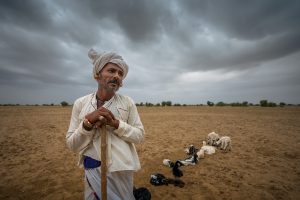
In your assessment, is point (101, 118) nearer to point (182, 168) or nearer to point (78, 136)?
point (78, 136)

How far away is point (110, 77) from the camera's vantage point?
180 centimetres

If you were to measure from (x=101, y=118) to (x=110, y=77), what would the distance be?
0.46 m

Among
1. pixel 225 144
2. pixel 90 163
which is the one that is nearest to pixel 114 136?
pixel 90 163

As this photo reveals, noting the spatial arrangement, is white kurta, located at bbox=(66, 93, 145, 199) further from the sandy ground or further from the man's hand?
the sandy ground

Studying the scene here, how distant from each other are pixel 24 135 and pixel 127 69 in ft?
31.4

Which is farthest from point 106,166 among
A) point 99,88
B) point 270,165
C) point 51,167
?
point 270,165

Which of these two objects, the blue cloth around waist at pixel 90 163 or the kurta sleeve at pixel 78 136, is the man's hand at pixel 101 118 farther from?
the blue cloth around waist at pixel 90 163

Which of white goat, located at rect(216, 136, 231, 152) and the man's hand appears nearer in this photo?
the man's hand

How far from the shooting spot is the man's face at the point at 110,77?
1.80m

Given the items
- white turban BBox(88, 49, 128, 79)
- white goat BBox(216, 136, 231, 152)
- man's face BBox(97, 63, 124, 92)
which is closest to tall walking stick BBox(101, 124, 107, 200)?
man's face BBox(97, 63, 124, 92)

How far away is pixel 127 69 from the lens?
197 cm

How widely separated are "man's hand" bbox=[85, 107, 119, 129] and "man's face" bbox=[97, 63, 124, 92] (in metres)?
0.31

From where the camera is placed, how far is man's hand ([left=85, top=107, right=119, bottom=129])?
157 cm

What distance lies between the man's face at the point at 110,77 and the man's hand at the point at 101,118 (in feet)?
1.03
